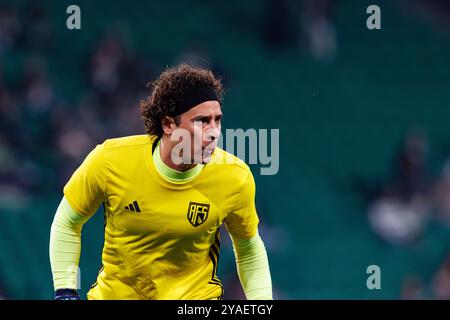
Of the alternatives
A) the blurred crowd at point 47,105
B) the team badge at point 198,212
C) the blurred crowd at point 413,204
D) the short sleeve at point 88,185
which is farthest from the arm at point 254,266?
the blurred crowd at point 413,204

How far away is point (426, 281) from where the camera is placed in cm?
987

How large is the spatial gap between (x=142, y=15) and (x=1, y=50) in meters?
1.45

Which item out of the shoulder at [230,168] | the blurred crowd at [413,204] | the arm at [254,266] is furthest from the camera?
the blurred crowd at [413,204]

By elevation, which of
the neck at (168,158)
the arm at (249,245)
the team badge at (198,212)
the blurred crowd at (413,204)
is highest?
the neck at (168,158)

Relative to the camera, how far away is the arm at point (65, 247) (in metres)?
4.98

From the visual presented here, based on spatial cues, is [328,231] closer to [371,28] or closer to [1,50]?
[371,28]

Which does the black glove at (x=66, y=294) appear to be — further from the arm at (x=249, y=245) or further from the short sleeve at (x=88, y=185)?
the arm at (x=249, y=245)

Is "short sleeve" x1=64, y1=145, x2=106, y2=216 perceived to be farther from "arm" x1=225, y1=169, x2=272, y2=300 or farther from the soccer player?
"arm" x1=225, y1=169, x2=272, y2=300

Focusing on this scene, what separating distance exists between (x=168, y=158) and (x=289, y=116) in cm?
528

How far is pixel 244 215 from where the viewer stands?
504 cm

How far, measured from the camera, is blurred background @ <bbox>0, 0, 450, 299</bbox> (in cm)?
937

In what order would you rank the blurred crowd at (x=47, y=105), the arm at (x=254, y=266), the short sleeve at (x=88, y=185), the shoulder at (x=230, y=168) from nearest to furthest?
the short sleeve at (x=88, y=185) → the shoulder at (x=230, y=168) → the arm at (x=254, y=266) → the blurred crowd at (x=47, y=105)

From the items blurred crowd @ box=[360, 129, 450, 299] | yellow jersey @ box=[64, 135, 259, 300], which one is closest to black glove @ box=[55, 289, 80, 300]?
yellow jersey @ box=[64, 135, 259, 300]

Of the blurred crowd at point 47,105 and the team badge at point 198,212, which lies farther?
the blurred crowd at point 47,105
